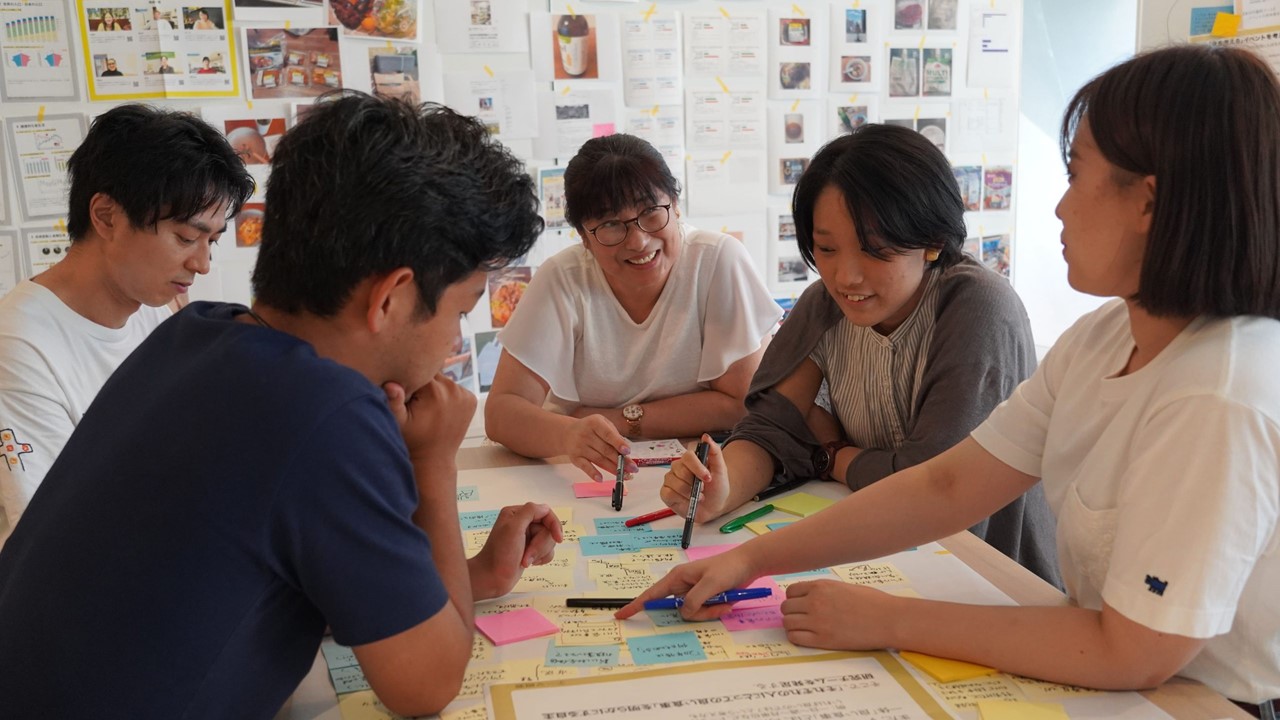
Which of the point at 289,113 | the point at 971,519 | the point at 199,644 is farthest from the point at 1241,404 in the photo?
the point at 289,113

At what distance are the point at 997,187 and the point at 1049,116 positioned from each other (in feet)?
1.09

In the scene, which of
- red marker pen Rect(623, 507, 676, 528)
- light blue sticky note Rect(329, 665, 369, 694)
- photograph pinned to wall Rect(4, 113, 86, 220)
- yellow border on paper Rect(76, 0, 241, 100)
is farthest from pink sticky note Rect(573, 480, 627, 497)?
photograph pinned to wall Rect(4, 113, 86, 220)

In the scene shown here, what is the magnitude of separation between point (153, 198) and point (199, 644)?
1.22 metres

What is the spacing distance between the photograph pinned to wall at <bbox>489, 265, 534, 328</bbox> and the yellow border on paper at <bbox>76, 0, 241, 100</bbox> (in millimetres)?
945

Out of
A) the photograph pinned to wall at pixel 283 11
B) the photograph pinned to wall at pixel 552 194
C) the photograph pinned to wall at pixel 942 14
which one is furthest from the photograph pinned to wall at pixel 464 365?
the photograph pinned to wall at pixel 942 14

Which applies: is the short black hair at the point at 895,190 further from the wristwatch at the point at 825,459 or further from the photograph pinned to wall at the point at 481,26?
the photograph pinned to wall at the point at 481,26

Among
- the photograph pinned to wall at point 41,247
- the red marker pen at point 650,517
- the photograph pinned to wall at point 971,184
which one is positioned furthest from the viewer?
the photograph pinned to wall at point 971,184

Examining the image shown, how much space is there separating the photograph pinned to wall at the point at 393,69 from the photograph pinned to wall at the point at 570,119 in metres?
0.40

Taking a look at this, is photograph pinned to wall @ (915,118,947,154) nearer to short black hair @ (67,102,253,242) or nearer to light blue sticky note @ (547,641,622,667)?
short black hair @ (67,102,253,242)

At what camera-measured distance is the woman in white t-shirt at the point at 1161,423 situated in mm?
889

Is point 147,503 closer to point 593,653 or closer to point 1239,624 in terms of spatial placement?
point 593,653

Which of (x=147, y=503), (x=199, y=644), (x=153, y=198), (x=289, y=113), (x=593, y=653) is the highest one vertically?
(x=289, y=113)

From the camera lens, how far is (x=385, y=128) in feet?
3.04

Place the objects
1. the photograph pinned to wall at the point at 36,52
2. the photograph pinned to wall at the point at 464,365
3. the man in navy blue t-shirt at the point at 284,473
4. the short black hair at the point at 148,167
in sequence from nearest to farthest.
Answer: the man in navy blue t-shirt at the point at 284,473 < the short black hair at the point at 148,167 < the photograph pinned to wall at the point at 36,52 < the photograph pinned to wall at the point at 464,365
